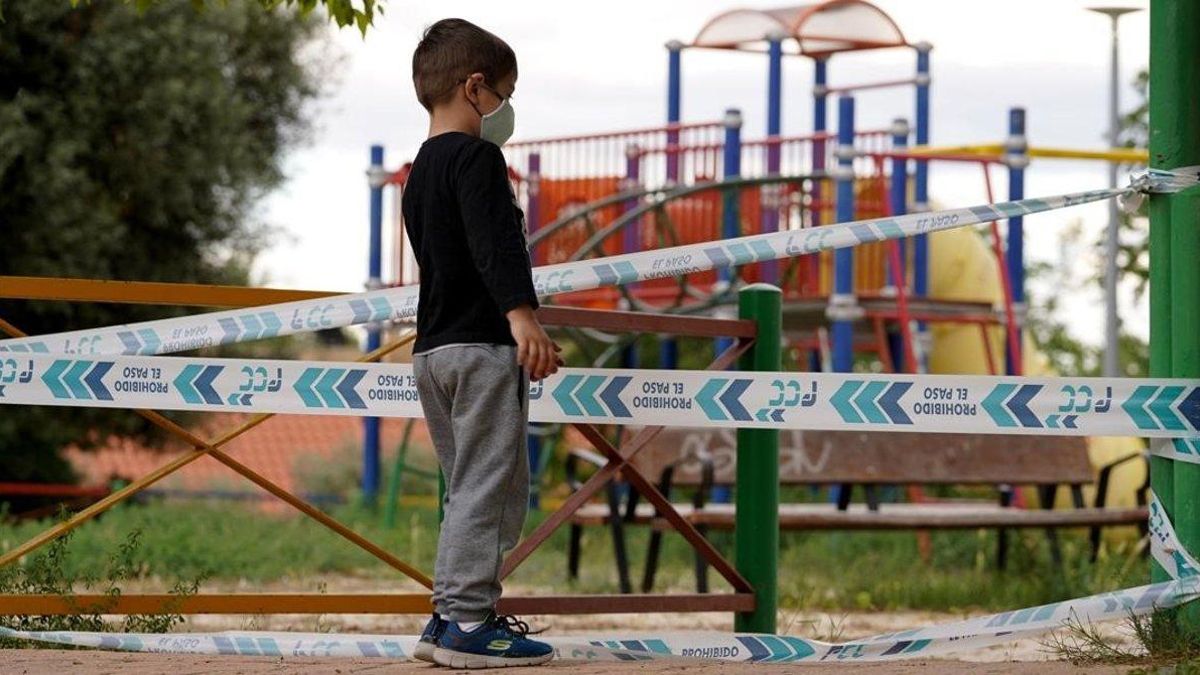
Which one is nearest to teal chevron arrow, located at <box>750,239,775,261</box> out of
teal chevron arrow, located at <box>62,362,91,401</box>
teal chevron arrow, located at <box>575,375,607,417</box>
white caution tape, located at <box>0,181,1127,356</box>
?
white caution tape, located at <box>0,181,1127,356</box>

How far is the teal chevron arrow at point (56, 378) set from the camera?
588 cm

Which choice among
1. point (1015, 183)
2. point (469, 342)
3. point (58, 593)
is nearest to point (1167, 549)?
point (469, 342)

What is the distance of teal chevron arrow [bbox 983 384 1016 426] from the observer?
5.74 meters

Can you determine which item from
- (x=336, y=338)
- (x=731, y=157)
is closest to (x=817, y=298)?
(x=731, y=157)

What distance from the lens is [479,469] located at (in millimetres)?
5176

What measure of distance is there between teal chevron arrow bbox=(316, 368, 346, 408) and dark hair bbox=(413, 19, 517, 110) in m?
1.02

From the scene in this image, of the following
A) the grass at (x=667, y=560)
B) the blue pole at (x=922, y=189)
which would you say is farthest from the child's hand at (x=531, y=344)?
the blue pole at (x=922, y=189)

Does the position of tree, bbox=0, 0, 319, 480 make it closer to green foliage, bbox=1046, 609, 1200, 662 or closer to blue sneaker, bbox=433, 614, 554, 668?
blue sneaker, bbox=433, 614, 554, 668

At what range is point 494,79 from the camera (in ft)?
17.3

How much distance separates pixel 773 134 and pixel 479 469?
11748mm

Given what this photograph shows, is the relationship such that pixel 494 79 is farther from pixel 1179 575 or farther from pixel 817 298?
pixel 817 298

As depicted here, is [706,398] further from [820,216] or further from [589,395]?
[820,216]

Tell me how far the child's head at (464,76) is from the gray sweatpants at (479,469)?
0.60m

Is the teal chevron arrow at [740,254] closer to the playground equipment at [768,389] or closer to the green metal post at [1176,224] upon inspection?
the playground equipment at [768,389]
